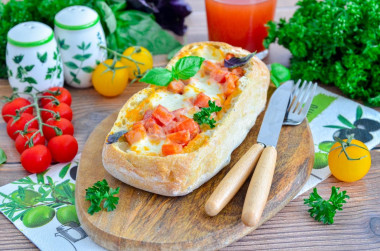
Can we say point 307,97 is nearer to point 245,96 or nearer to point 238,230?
point 245,96

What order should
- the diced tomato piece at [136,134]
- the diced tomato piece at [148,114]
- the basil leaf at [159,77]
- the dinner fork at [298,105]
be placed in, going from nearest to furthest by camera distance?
the diced tomato piece at [136,134], the diced tomato piece at [148,114], the basil leaf at [159,77], the dinner fork at [298,105]

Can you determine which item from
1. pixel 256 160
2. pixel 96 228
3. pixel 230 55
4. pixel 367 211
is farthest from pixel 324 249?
pixel 230 55

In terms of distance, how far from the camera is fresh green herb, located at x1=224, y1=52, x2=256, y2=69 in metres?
3.37

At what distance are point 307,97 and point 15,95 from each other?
7.78 ft

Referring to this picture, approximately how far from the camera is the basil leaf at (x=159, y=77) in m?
3.16

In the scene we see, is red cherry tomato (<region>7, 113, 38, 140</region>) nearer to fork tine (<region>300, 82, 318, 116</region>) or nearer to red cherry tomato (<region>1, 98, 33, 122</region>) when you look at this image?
red cherry tomato (<region>1, 98, 33, 122</region>)

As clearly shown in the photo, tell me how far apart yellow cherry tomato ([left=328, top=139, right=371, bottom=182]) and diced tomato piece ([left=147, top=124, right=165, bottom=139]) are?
1131 mm

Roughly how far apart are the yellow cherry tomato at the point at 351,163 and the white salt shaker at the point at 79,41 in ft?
7.15

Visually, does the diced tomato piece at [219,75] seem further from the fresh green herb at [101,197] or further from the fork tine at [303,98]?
the fresh green herb at [101,197]

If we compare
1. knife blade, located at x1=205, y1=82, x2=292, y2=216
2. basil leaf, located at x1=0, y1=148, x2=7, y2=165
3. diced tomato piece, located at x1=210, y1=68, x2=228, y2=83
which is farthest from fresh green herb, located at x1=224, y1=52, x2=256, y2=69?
basil leaf, located at x1=0, y1=148, x2=7, y2=165

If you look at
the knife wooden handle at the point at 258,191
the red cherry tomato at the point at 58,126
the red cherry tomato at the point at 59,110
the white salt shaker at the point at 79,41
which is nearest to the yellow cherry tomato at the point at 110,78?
the white salt shaker at the point at 79,41

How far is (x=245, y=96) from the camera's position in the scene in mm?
3117

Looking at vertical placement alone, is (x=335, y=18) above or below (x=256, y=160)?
above

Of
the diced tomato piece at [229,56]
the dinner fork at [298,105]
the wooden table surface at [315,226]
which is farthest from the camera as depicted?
the diced tomato piece at [229,56]
